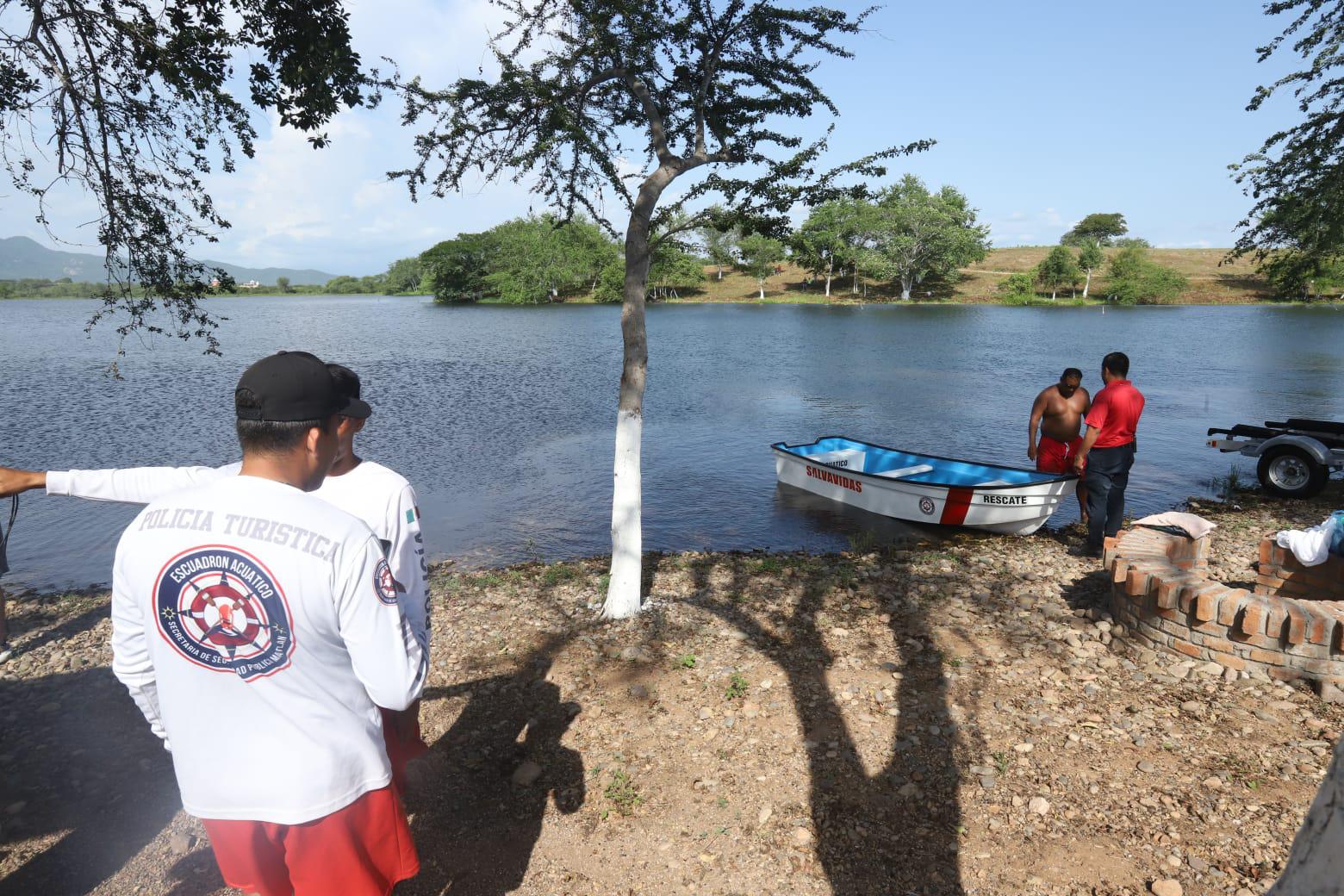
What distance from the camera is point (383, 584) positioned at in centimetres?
210

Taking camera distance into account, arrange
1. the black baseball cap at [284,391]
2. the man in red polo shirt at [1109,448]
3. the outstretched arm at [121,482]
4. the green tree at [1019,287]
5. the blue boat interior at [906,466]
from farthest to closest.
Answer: the green tree at [1019,287], the blue boat interior at [906,466], the man in red polo shirt at [1109,448], the outstretched arm at [121,482], the black baseball cap at [284,391]

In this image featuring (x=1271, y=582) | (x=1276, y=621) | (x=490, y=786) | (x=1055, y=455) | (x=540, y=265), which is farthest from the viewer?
(x=540, y=265)

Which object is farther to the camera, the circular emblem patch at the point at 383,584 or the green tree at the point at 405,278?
the green tree at the point at 405,278

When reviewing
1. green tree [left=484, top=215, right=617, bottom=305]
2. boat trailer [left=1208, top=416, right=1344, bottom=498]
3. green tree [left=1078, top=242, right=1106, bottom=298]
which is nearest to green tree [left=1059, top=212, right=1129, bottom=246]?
green tree [left=1078, top=242, right=1106, bottom=298]

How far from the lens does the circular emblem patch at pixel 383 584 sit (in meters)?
2.08

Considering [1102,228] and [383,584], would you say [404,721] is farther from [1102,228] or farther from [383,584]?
[1102,228]

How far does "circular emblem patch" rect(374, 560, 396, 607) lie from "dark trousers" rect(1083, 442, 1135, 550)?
8.68m

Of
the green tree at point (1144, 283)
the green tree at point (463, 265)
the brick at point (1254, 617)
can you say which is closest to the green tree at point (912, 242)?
the green tree at point (1144, 283)

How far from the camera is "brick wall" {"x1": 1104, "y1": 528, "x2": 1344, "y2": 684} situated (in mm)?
5137

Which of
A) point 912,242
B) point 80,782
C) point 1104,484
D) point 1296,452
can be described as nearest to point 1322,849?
point 80,782

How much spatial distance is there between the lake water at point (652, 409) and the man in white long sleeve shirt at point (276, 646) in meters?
9.67

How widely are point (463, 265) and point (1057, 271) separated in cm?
7770

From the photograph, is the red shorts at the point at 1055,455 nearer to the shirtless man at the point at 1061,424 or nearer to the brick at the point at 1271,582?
the shirtless man at the point at 1061,424

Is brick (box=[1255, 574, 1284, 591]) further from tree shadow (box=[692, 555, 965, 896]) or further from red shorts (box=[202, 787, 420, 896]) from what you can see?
red shorts (box=[202, 787, 420, 896])
